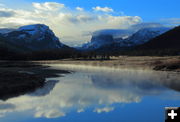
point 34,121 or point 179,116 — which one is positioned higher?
point 179,116

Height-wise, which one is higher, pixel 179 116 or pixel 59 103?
pixel 179 116

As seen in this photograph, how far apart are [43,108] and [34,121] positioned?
5.91 metres

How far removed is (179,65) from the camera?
9875cm

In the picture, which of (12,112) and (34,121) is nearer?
(34,121)

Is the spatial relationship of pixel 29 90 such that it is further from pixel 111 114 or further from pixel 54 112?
pixel 111 114

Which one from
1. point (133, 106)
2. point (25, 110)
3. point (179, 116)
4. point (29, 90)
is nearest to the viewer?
point (179, 116)

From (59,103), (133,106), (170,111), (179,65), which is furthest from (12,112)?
(179,65)

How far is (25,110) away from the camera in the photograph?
2891 cm

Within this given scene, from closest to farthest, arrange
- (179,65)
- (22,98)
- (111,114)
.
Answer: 1. (111,114)
2. (22,98)
3. (179,65)

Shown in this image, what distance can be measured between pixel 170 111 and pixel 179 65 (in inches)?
3878

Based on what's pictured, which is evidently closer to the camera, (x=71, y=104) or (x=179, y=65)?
(x=71, y=104)

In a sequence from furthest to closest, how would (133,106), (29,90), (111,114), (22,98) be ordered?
(29,90) → (22,98) → (133,106) → (111,114)

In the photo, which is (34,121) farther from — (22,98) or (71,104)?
(22,98)

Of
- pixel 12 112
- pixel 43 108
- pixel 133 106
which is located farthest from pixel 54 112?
pixel 133 106
